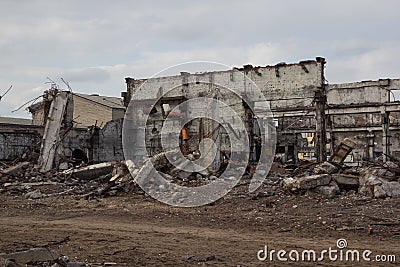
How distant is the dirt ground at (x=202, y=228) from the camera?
7.54 meters

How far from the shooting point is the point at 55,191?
18078 mm

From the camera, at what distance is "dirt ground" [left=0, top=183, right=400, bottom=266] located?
297 inches

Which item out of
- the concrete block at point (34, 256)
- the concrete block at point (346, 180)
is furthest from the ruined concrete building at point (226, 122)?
the concrete block at point (34, 256)

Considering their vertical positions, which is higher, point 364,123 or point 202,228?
point 364,123

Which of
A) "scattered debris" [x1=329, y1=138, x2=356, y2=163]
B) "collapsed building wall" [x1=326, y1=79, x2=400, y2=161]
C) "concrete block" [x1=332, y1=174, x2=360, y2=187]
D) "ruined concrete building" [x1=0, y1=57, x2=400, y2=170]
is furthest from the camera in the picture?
"collapsed building wall" [x1=326, y1=79, x2=400, y2=161]

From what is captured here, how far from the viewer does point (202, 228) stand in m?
10.4

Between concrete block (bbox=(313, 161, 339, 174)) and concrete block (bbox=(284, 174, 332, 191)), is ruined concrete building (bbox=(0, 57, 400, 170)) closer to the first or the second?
concrete block (bbox=(313, 161, 339, 174))

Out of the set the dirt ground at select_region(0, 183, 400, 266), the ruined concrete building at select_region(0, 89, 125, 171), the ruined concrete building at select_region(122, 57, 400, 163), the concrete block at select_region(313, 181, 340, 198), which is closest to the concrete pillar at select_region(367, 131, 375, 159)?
the ruined concrete building at select_region(122, 57, 400, 163)

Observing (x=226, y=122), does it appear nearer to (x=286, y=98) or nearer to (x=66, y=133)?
(x=286, y=98)

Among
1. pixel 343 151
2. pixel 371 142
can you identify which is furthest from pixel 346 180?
pixel 371 142

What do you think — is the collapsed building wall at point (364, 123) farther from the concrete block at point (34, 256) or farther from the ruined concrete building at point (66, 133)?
the concrete block at point (34, 256)

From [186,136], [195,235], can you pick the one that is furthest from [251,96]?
[195,235]

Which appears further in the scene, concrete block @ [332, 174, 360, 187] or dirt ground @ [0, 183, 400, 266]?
concrete block @ [332, 174, 360, 187]

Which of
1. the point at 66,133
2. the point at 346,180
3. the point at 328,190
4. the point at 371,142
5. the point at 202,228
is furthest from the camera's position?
the point at 371,142
